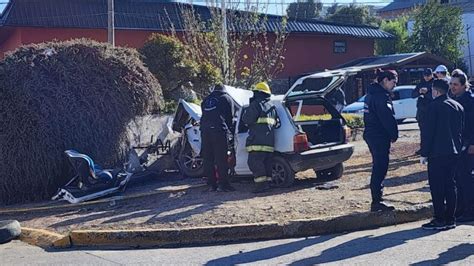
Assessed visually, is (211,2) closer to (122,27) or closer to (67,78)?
(122,27)

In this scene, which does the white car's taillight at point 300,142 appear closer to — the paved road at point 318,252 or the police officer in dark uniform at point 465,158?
the paved road at point 318,252

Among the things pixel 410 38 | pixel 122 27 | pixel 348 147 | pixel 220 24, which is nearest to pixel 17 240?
pixel 348 147

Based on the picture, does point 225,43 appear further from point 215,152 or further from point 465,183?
point 465,183

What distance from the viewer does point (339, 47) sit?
3909 cm

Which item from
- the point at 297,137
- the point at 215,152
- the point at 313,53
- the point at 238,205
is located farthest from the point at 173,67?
the point at 313,53

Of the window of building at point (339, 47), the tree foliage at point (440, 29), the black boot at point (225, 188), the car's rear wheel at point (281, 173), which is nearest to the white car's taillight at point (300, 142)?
the car's rear wheel at point (281, 173)

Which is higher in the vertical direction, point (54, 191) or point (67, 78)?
point (67, 78)

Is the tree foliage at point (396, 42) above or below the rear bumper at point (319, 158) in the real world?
above

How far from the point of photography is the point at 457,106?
7883 mm

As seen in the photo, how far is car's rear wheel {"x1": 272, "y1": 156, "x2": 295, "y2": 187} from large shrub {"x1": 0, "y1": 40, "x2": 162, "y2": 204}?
11.6 ft

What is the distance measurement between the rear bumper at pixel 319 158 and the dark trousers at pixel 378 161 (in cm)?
226

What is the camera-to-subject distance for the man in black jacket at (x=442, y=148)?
779 centimetres

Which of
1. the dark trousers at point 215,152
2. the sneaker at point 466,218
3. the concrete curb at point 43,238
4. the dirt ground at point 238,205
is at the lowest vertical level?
the concrete curb at point 43,238

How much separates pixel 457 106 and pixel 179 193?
500 centimetres
